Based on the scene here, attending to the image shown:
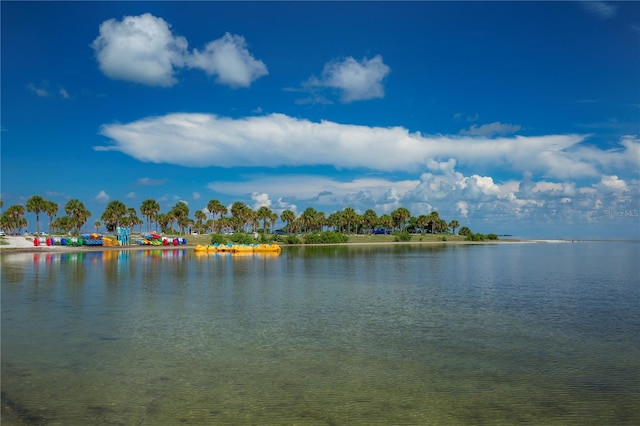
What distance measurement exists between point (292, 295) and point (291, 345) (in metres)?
14.2

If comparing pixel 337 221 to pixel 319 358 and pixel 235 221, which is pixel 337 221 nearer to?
pixel 235 221

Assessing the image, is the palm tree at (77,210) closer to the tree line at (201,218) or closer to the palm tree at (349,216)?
the tree line at (201,218)

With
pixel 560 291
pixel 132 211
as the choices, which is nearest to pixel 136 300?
pixel 560 291

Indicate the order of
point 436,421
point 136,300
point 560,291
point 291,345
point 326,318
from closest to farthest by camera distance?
point 436,421 < point 291,345 < point 326,318 < point 136,300 < point 560,291

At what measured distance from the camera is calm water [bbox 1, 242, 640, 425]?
1166 cm

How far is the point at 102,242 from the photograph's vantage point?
10562cm

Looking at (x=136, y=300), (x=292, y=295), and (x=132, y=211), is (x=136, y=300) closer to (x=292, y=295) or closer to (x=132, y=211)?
(x=292, y=295)

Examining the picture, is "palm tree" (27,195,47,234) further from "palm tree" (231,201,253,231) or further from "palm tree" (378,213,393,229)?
"palm tree" (378,213,393,229)

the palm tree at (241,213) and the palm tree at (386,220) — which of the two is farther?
the palm tree at (386,220)

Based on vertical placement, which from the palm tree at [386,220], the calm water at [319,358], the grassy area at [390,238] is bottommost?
the calm water at [319,358]

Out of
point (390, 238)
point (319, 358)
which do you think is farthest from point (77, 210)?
point (319, 358)

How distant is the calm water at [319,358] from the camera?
11656 millimetres

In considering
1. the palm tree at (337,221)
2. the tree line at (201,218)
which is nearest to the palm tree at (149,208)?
the tree line at (201,218)

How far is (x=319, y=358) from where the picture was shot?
16.2 meters
